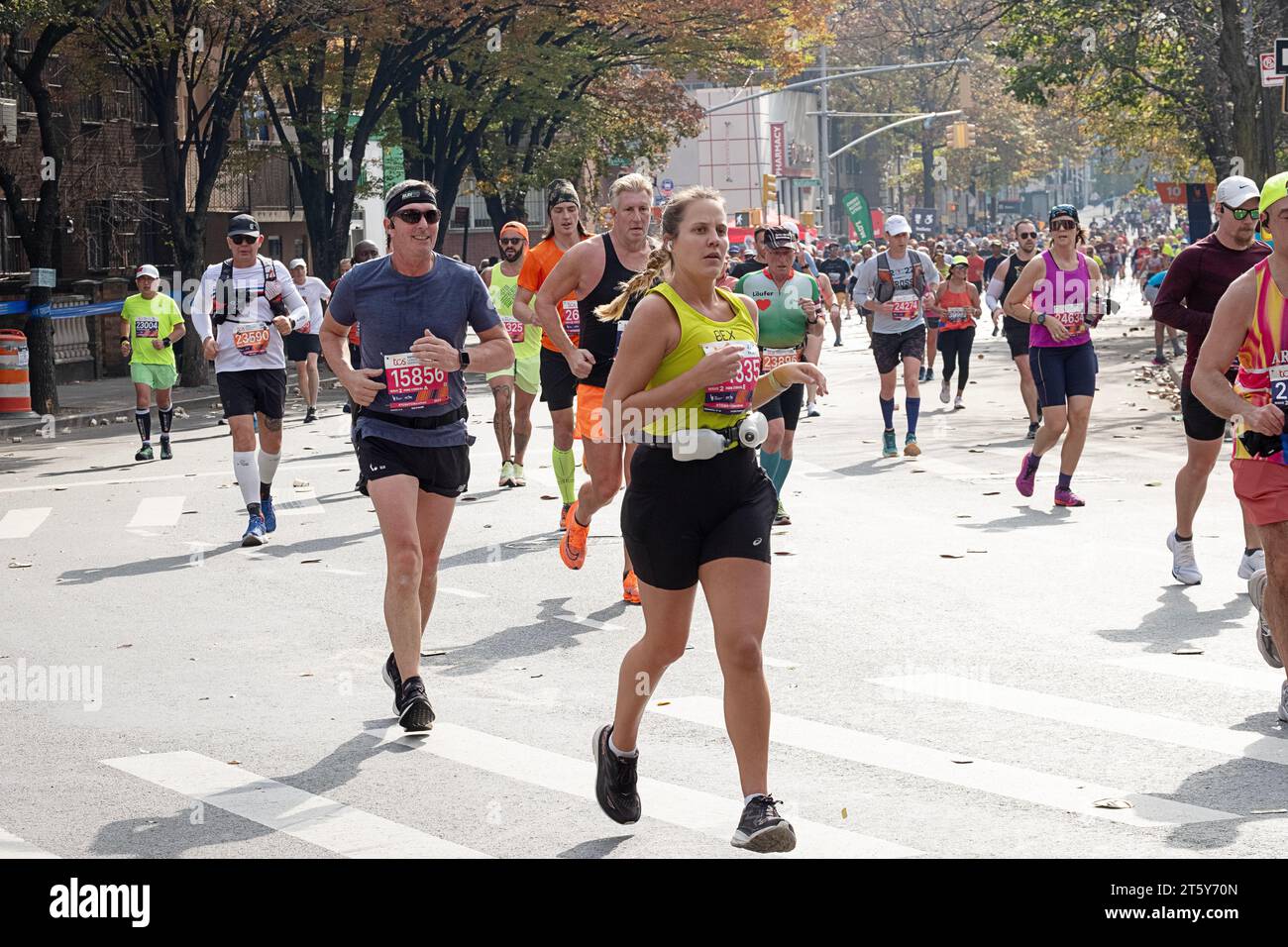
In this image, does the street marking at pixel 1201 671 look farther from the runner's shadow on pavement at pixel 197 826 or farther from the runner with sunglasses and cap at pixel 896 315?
the runner with sunglasses and cap at pixel 896 315

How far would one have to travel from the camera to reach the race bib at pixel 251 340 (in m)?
12.7

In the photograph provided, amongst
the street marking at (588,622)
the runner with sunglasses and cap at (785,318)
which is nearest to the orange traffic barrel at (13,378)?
the runner with sunglasses and cap at (785,318)

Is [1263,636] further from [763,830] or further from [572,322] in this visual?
[572,322]

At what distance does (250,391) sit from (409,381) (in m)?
5.47

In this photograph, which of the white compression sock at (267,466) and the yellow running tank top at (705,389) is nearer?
the yellow running tank top at (705,389)

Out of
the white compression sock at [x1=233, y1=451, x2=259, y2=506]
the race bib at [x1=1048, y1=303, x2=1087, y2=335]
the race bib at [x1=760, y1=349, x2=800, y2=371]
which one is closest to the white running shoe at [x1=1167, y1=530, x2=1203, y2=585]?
the race bib at [x1=760, y1=349, x2=800, y2=371]

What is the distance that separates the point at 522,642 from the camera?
9047 millimetres

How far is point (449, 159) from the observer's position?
128ft

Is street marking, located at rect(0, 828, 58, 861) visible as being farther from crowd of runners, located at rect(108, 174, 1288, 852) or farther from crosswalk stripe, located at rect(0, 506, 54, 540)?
crosswalk stripe, located at rect(0, 506, 54, 540)

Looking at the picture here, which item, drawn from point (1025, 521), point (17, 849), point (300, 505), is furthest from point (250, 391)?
point (17, 849)

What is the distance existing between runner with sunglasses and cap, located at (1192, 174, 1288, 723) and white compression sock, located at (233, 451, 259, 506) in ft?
24.7

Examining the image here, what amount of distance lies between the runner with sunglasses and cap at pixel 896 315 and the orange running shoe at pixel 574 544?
6750mm

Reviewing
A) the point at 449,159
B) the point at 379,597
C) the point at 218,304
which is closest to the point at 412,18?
the point at 449,159
